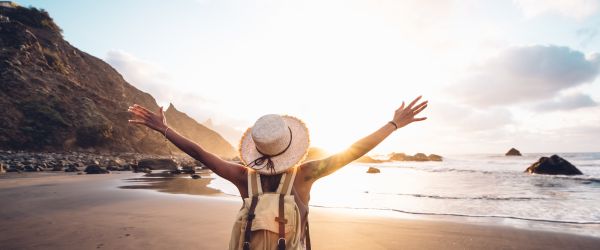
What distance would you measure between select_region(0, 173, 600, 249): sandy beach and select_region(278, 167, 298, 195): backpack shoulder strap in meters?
3.74

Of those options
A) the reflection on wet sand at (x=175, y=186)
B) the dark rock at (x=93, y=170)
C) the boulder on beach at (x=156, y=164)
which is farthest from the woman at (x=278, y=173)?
the boulder on beach at (x=156, y=164)

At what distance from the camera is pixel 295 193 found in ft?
7.54

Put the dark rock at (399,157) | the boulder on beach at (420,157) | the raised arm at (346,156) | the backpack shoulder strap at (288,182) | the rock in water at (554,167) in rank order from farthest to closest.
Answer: the dark rock at (399,157), the boulder on beach at (420,157), the rock in water at (554,167), the raised arm at (346,156), the backpack shoulder strap at (288,182)

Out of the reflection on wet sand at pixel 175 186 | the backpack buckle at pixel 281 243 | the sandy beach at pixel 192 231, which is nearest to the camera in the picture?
the backpack buckle at pixel 281 243

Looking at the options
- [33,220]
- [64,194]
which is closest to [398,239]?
[33,220]

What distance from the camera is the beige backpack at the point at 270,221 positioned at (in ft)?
6.95

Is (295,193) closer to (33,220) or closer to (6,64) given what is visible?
(33,220)

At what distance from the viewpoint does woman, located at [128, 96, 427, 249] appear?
2137mm

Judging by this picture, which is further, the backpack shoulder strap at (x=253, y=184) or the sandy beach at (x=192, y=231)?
the sandy beach at (x=192, y=231)

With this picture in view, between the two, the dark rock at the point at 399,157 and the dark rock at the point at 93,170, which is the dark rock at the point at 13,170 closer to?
the dark rock at the point at 93,170

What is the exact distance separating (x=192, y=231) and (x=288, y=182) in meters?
5.06

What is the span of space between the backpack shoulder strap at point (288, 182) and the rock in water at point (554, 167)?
Result: 89.9 ft

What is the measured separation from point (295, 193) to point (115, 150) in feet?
165

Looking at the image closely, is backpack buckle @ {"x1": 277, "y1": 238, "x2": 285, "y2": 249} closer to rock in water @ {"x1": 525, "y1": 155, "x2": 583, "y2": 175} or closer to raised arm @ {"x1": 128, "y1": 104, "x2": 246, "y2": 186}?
raised arm @ {"x1": 128, "y1": 104, "x2": 246, "y2": 186}
